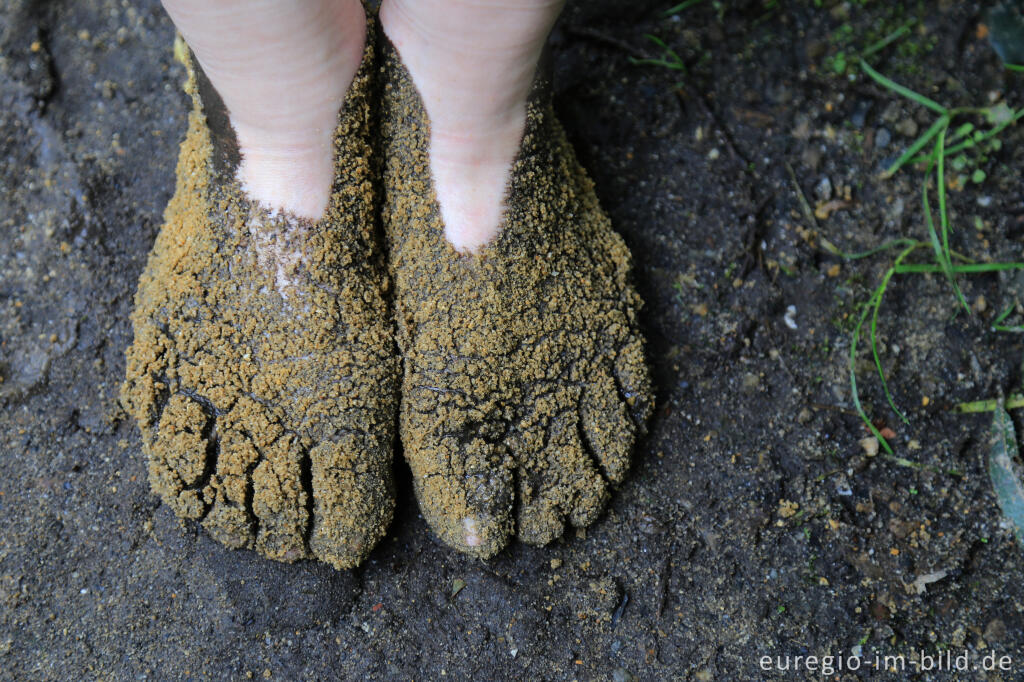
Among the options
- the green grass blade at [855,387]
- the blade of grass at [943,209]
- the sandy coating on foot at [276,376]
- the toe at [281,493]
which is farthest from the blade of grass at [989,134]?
the toe at [281,493]

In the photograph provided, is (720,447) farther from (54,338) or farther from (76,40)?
(76,40)

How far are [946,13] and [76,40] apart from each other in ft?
4.71

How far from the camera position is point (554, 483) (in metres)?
1.05

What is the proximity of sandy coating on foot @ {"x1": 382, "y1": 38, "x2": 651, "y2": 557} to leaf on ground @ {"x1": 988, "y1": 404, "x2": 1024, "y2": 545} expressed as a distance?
52cm

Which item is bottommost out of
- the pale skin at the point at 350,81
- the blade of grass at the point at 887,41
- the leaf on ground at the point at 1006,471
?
the leaf on ground at the point at 1006,471

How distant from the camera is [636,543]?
1101mm

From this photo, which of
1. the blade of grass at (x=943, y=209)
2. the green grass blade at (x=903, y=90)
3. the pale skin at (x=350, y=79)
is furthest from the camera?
the green grass blade at (x=903, y=90)

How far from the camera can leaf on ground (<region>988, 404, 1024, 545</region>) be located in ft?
3.70

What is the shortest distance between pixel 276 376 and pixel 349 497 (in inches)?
6.6

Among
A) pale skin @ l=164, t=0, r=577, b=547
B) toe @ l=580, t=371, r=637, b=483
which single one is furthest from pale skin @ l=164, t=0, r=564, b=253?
toe @ l=580, t=371, r=637, b=483

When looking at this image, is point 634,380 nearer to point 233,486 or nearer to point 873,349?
point 873,349

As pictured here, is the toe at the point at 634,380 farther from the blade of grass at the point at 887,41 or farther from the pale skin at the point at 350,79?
the blade of grass at the point at 887,41

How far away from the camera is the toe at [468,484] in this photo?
1015mm

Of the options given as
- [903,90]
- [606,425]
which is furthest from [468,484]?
[903,90]
